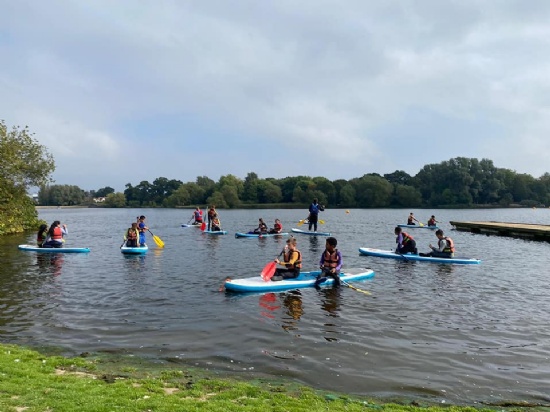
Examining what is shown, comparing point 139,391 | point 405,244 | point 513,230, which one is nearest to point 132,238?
point 405,244

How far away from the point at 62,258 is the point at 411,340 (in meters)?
18.8

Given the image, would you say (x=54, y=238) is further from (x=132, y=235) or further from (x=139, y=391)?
(x=139, y=391)

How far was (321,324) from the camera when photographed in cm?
1128

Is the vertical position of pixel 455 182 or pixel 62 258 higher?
pixel 455 182

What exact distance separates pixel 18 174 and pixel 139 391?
35.7 metres

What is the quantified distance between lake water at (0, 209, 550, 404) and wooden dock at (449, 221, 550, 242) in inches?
684

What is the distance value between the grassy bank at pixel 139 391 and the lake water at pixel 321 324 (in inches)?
28.2

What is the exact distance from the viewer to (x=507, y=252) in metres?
27.2

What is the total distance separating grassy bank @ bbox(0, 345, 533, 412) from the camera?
5957 millimetres

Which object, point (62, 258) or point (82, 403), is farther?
point (62, 258)

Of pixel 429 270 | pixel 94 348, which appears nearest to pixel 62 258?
pixel 94 348

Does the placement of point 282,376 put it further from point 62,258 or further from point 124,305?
point 62,258

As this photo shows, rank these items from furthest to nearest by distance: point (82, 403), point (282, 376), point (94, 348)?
point (94, 348) < point (282, 376) < point (82, 403)

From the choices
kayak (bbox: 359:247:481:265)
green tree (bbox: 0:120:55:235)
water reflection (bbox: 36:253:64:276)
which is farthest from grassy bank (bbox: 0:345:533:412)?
green tree (bbox: 0:120:55:235)
